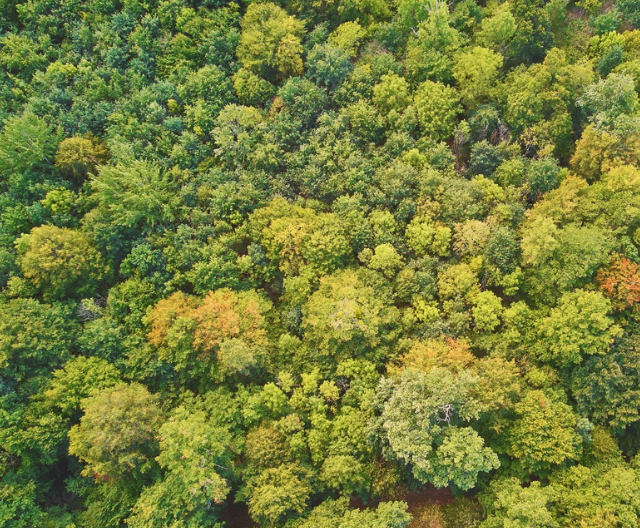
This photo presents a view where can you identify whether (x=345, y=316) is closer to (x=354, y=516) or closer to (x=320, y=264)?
(x=320, y=264)

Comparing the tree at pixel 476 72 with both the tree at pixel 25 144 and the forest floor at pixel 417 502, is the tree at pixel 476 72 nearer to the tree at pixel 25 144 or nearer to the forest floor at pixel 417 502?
the forest floor at pixel 417 502

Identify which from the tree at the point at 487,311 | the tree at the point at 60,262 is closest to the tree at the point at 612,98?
the tree at the point at 487,311

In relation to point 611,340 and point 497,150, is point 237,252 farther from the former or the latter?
point 611,340

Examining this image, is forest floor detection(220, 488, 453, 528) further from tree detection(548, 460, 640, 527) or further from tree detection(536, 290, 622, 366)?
tree detection(536, 290, 622, 366)

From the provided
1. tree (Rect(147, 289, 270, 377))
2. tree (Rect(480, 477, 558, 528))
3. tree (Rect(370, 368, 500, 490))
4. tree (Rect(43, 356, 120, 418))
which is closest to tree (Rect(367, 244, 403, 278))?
tree (Rect(370, 368, 500, 490))

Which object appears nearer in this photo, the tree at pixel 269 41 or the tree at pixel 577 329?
the tree at pixel 577 329

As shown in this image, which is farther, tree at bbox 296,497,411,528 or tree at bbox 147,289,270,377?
tree at bbox 147,289,270,377
